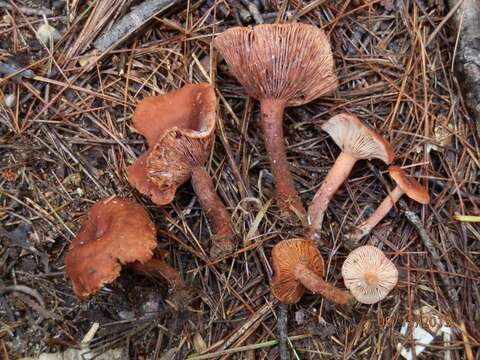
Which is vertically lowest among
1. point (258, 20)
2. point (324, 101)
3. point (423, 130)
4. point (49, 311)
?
point (49, 311)

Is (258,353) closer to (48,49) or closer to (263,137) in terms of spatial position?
(263,137)

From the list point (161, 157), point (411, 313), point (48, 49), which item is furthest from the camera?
point (48, 49)

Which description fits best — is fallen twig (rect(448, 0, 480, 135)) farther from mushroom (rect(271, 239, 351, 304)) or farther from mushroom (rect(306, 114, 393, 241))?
mushroom (rect(271, 239, 351, 304))

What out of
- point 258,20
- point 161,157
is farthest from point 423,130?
point 161,157

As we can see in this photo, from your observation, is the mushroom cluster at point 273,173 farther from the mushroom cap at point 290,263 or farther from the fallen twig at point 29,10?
the fallen twig at point 29,10

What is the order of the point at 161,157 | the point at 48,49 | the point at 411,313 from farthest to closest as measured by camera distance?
1. the point at 48,49
2. the point at 411,313
3. the point at 161,157

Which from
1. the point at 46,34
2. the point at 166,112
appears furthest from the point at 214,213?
the point at 46,34
